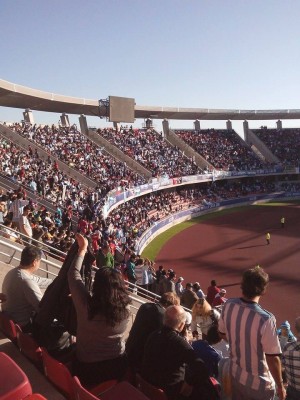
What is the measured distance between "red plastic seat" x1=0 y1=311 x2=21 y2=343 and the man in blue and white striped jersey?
8.20 ft

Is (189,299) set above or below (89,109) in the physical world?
below

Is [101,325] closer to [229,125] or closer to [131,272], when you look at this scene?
[131,272]

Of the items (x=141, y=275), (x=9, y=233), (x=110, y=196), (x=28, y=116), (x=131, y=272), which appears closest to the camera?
(x=9, y=233)

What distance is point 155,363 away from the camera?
3367 millimetres

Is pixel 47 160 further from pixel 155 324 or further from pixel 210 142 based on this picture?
pixel 210 142

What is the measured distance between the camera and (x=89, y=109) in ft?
135

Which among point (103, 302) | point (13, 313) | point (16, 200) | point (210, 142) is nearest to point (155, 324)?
point (103, 302)

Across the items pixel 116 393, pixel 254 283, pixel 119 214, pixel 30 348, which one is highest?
pixel 254 283

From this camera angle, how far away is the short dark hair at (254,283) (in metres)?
3.21

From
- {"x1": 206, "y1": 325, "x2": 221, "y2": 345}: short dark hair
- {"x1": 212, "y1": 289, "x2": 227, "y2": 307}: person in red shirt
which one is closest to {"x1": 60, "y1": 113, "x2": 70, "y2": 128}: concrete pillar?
{"x1": 212, "y1": 289, "x2": 227, "y2": 307}: person in red shirt

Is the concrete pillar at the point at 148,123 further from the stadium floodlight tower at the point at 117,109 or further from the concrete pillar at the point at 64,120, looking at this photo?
the concrete pillar at the point at 64,120

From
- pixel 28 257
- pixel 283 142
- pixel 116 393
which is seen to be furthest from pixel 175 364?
pixel 283 142

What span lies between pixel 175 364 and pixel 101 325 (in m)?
0.74

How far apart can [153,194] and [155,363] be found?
35.9m
